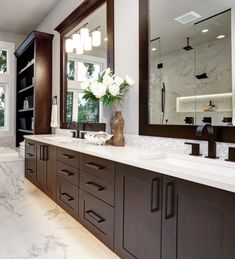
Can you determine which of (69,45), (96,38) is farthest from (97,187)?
(69,45)

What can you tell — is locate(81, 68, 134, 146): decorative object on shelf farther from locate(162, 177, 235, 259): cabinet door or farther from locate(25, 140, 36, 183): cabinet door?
locate(25, 140, 36, 183): cabinet door

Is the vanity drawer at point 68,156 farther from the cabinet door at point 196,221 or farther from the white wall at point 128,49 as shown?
the cabinet door at point 196,221

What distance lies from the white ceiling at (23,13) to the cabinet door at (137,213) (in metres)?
3.53

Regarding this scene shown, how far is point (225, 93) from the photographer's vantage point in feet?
5.43

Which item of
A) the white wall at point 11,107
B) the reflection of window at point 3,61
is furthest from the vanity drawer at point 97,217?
the reflection of window at point 3,61

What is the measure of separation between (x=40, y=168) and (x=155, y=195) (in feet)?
7.33

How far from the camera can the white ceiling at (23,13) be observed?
3.94 meters

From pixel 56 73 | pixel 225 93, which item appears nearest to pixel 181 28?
pixel 225 93

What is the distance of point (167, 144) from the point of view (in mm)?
1993

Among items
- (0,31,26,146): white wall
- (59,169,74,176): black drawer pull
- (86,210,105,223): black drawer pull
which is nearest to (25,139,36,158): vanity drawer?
(59,169,74,176): black drawer pull

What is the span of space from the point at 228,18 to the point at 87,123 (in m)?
2.01

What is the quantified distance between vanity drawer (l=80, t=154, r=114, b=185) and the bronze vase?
1.25 ft

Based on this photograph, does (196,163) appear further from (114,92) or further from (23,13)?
(23,13)

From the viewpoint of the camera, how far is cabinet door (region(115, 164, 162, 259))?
137 cm
